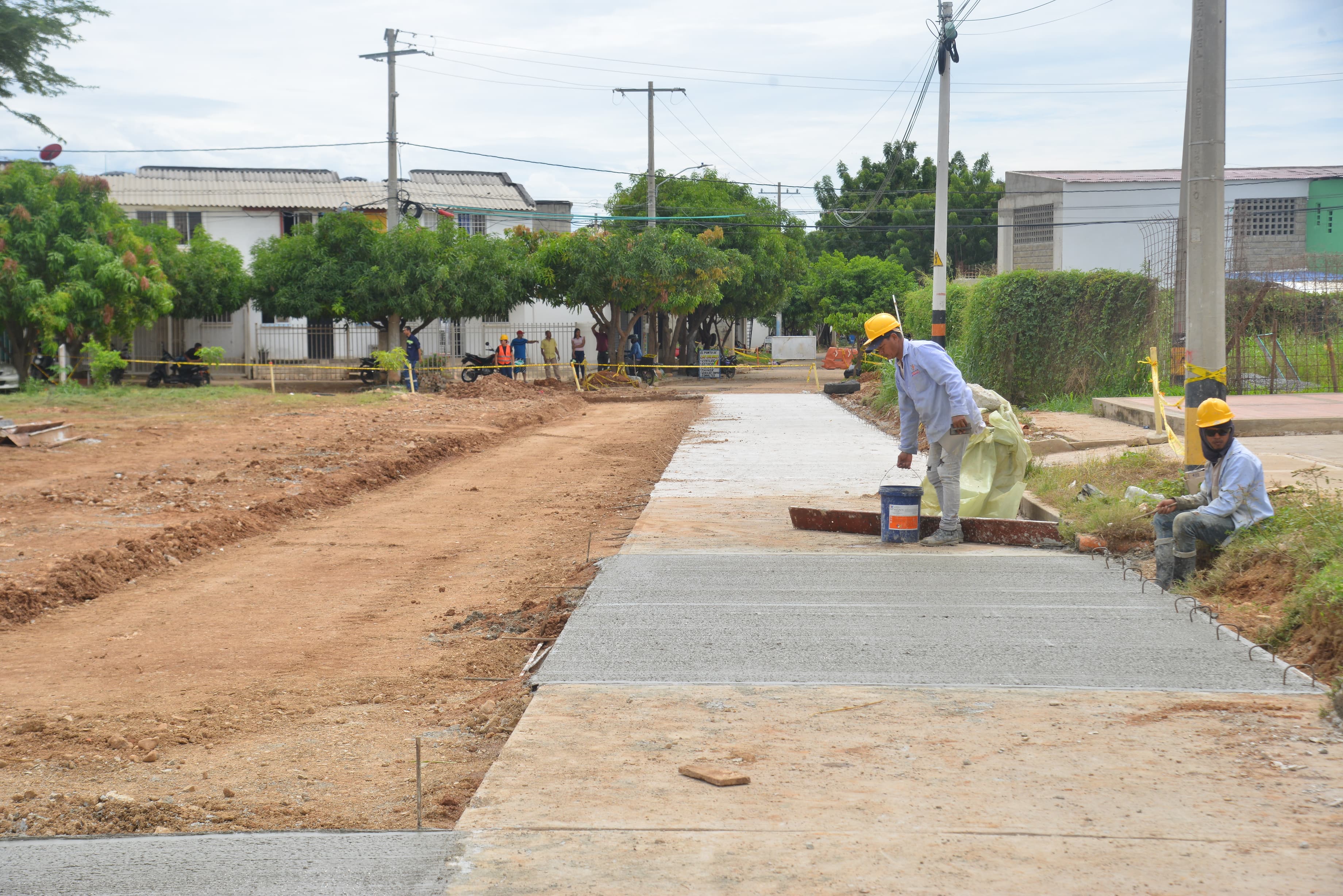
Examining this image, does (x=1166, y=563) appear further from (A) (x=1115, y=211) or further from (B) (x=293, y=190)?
(B) (x=293, y=190)

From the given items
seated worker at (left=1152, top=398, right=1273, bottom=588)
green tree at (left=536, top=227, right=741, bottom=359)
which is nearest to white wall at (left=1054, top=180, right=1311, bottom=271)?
green tree at (left=536, top=227, right=741, bottom=359)

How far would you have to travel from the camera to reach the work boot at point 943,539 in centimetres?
890

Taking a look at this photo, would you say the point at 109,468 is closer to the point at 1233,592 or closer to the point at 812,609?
the point at 812,609

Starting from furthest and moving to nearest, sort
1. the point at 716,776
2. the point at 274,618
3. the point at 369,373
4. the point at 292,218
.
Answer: the point at 292,218 → the point at 369,373 → the point at 274,618 → the point at 716,776

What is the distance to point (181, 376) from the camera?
3366 cm

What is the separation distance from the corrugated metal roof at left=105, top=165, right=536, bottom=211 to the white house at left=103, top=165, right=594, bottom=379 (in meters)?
0.07

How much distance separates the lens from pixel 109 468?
15.0 metres

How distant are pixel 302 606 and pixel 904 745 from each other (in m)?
4.86

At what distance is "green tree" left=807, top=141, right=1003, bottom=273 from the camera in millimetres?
66875

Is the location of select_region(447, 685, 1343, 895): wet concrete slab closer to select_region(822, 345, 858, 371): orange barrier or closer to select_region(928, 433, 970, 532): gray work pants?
select_region(928, 433, 970, 532): gray work pants

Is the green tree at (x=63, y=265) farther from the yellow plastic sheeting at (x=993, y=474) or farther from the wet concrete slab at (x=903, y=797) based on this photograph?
the wet concrete slab at (x=903, y=797)

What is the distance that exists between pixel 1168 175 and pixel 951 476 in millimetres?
36330

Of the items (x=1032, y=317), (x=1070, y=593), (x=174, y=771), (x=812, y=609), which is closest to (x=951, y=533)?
(x=1070, y=593)

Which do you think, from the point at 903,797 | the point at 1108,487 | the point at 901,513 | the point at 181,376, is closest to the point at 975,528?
the point at 901,513
